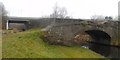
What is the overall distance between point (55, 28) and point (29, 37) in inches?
210

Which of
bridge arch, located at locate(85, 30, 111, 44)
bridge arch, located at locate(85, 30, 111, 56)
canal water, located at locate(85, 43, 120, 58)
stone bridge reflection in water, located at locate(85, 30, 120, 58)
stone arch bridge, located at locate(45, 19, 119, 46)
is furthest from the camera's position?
bridge arch, located at locate(85, 30, 111, 44)

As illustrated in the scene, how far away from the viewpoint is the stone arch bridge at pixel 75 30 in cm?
2788

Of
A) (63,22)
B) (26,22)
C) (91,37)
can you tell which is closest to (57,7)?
(91,37)

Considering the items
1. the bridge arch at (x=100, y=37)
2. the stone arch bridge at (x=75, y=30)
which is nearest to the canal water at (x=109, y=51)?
the bridge arch at (x=100, y=37)

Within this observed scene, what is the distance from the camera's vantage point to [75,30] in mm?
32469

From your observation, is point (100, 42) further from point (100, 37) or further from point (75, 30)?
point (75, 30)

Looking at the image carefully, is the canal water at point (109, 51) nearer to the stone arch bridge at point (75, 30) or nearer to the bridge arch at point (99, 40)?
the bridge arch at point (99, 40)

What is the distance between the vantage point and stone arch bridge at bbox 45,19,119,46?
91.5 feet

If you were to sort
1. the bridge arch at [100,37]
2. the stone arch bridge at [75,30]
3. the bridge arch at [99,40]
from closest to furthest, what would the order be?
1. the stone arch bridge at [75,30]
2. the bridge arch at [99,40]
3. the bridge arch at [100,37]

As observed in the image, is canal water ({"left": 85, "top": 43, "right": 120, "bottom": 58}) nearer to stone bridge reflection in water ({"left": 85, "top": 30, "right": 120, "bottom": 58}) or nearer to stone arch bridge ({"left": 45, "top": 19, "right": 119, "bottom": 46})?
stone bridge reflection in water ({"left": 85, "top": 30, "right": 120, "bottom": 58})

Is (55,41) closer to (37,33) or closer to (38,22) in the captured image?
(37,33)

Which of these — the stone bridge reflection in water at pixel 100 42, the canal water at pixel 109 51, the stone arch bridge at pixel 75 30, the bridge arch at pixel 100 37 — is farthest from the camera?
the bridge arch at pixel 100 37

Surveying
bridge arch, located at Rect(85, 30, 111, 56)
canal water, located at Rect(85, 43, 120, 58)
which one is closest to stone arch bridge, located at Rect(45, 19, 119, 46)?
bridge arch, located at Rect(85, 30, 111, 56)

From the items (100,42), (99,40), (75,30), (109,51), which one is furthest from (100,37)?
(75,30)
